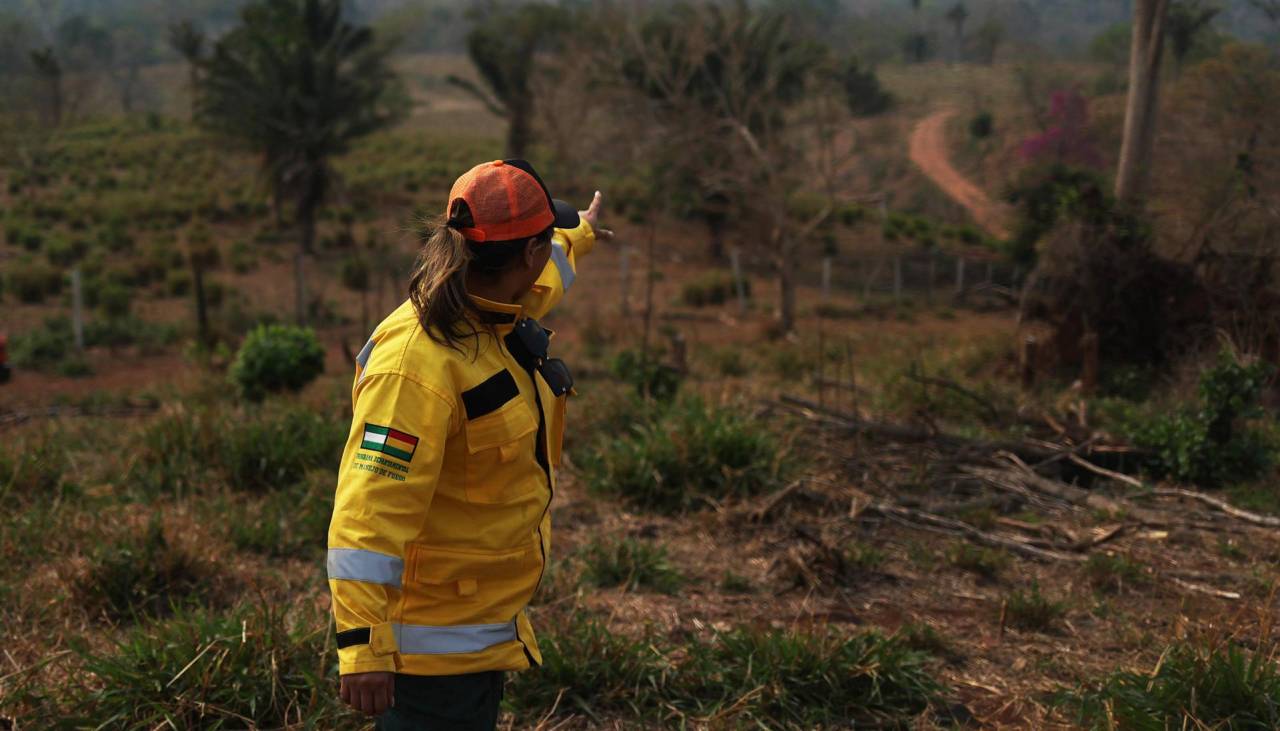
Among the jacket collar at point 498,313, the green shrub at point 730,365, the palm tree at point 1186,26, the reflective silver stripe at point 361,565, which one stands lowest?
the green shrub at point 730,365

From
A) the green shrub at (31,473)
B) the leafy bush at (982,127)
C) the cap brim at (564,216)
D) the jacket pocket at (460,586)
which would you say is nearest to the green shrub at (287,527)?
the green shrub at (31,473)

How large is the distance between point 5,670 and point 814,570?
3.07m

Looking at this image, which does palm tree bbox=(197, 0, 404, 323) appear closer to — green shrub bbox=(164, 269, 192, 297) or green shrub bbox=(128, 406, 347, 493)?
green shrub bbox=(164, 269, 192, 297)

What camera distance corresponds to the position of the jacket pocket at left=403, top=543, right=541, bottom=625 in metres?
2.42

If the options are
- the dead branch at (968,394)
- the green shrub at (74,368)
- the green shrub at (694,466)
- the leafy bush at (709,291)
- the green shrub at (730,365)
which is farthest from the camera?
the leafy bush at (709,291)

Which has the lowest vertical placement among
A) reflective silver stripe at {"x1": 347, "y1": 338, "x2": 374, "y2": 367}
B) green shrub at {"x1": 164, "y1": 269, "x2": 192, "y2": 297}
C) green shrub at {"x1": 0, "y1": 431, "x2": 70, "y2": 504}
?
green shrub at {"x1": 164, "y1": 269, "x2": 192, "y2": 297}

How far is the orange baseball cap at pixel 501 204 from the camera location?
7.97 ft

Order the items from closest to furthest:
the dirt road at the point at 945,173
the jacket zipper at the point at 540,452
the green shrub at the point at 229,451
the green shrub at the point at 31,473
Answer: the jacket zipper at the point at 540,452, the green shrub at the point at 31,473, the green shrub at the point at 229,451, the dirt road at the point at 945,173

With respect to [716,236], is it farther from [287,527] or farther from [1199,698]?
[1199,698]

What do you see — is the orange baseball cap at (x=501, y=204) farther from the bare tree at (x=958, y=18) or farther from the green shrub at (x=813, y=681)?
the bare tree at (x=958, y=18)

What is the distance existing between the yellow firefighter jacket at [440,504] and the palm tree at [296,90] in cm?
2079

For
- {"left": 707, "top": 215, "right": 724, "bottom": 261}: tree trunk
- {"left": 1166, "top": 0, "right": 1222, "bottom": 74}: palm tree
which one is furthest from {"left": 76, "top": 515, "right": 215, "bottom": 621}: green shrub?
{"left": 707, "top": 215, "right": 724, "bottom": 261}: tree trunk

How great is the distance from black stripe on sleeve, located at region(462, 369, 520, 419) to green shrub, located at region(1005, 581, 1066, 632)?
2738 mm

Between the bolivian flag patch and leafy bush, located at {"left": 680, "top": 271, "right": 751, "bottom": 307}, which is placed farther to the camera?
leafy bush, located at {"left": 680, "top": 271, "right": 751, "bottom": 307}
